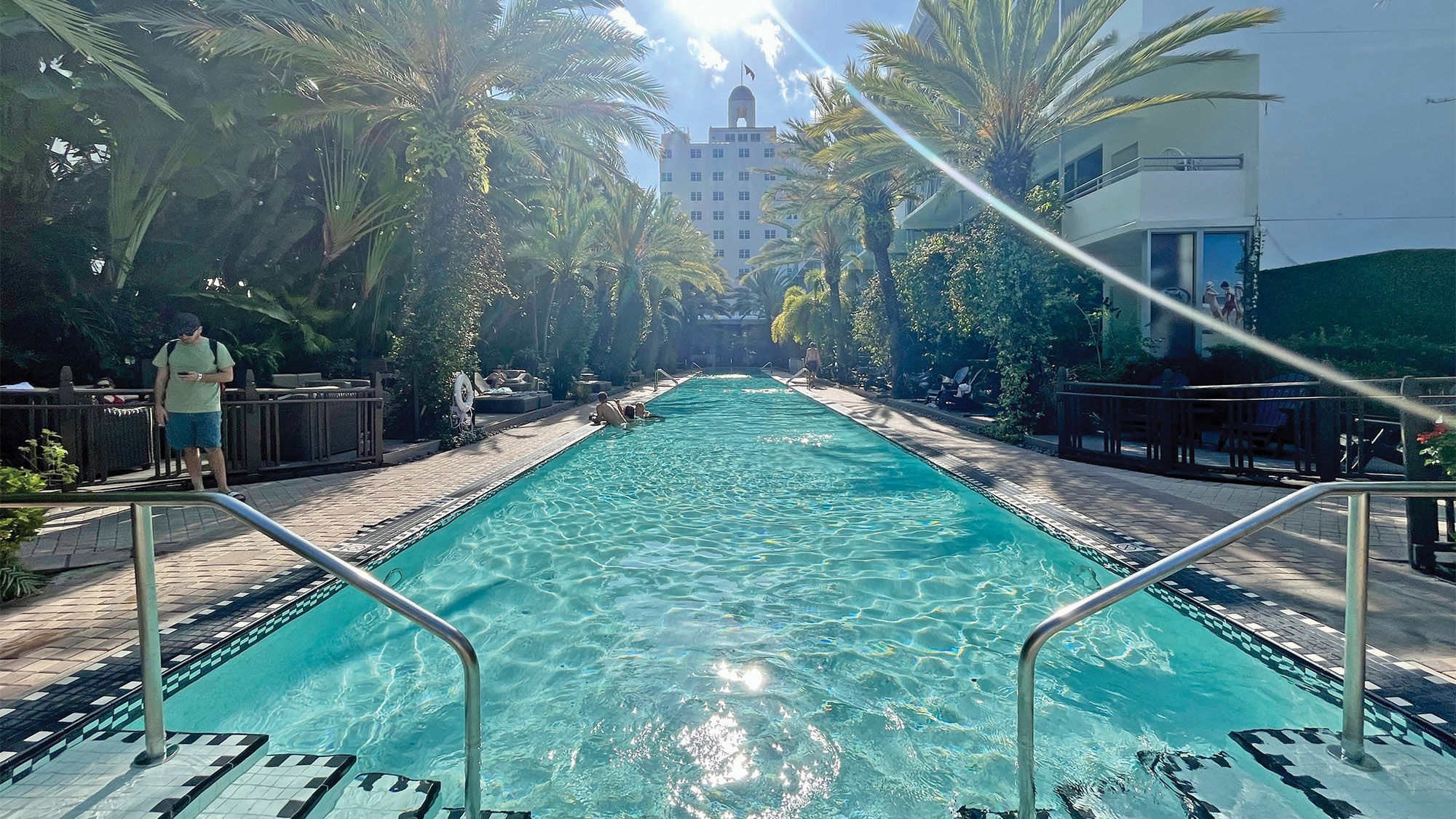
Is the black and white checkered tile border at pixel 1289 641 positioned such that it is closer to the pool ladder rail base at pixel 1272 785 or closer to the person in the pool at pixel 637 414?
the pool ladder rail base at pixel 1272 785

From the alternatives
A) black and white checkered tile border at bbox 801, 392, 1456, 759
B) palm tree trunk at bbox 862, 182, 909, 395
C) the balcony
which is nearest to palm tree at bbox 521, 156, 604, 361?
palm tree trunk at bbox 862, 182, 909, 395

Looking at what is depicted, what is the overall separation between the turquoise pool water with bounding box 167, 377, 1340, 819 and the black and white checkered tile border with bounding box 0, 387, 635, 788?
0.12 meters

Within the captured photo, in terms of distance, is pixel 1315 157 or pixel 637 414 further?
pixel 637 414

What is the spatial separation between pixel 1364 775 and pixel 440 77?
531 inches

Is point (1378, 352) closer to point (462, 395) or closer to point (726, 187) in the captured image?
point (462, 395)

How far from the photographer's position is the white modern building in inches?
507

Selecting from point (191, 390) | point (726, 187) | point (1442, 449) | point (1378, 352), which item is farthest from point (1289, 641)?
point (726, 187)

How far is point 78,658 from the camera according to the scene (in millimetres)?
3619

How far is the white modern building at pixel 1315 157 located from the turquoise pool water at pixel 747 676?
9044 millimetres

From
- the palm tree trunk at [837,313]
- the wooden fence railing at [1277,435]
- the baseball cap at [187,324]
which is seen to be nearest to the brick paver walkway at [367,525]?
the wooden fence railing at [1277,435]

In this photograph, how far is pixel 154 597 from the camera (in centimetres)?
271

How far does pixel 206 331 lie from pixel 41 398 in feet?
17.5

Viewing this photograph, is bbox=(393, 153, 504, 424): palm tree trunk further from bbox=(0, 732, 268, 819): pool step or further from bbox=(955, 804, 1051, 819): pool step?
bbox=(955, 804, 1051, 819): pool step

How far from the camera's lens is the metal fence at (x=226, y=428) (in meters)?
7.82
